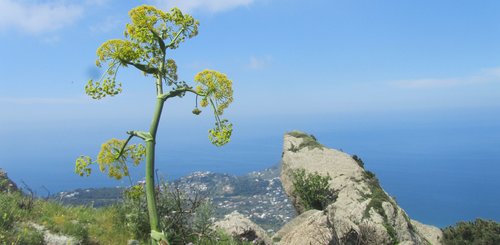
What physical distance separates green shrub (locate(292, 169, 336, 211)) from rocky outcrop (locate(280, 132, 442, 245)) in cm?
34

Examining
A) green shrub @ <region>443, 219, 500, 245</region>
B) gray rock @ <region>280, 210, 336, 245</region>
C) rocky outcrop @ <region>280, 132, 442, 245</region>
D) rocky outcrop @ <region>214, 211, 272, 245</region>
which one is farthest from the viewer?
green shrub @ <region>443, 219, 500, 245</region>

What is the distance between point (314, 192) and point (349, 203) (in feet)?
6.49

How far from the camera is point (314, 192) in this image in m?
21.5

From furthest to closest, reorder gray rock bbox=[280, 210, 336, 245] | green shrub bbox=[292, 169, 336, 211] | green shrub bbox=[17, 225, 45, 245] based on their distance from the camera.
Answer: green shrub bbox=[292, 169, 336, 211], gray rock bbox=[280, 210, 336, 245], green shrub bbox=[17, 225, 45, 245]

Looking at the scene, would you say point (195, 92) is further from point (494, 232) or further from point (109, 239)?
point (494, 232)

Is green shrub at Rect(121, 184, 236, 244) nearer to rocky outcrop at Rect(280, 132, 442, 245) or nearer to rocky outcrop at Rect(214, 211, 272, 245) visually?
rocky outcrop at Rect(214, 211, 272, 245)

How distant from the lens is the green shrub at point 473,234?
76.6 feet

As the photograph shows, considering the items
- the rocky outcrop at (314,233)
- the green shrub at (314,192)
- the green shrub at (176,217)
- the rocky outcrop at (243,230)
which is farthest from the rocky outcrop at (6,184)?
the green shrub at (314,192)

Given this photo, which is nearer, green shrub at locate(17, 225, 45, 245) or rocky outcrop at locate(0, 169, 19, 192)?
green shrub at locate(17, 225, 45, 245)

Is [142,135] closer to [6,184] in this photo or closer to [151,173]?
[151,173]

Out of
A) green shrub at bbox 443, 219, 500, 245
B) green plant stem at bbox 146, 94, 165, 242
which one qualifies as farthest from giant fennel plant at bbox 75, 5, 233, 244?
green shrub at bbox 443, 219, 500, 245

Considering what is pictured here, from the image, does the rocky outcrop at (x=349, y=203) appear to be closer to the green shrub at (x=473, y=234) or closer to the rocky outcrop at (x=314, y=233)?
the rocky outcrop at (x=314, y=233)

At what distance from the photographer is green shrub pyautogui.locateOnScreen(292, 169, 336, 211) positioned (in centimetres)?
2122

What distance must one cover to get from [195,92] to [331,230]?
5.10 m
